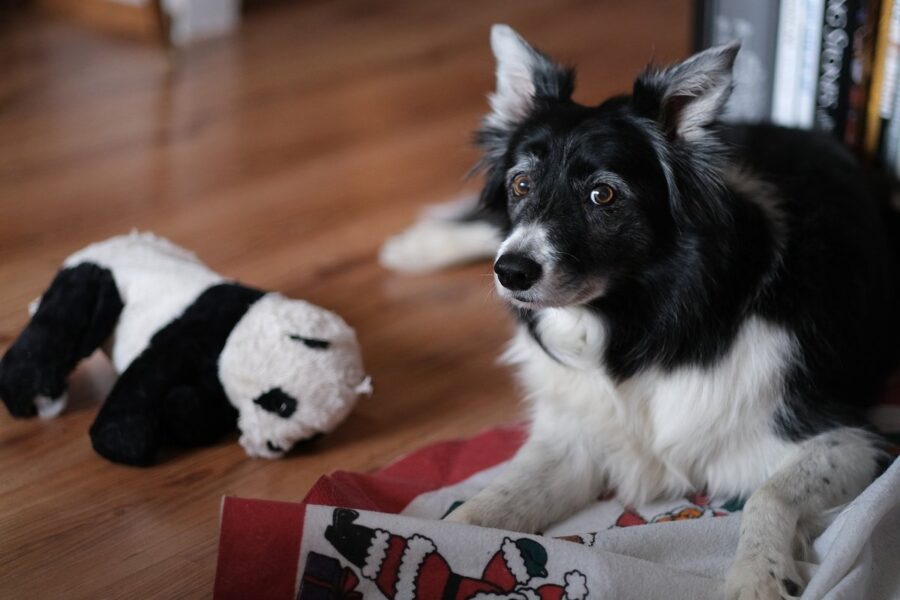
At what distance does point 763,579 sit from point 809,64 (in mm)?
1752

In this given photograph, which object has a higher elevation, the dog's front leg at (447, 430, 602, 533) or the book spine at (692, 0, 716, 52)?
the book spine at (692, 0, 716, 52)

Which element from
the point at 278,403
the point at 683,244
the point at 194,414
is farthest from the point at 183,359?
the point at 683,244

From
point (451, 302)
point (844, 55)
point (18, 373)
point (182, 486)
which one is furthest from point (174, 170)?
point (844, 55)

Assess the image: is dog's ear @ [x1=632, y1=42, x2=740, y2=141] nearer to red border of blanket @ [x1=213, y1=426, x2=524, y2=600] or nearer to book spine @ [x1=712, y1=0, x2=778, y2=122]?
red border of blanket @ [x1=213, y1=426, x2=524, y2=600]

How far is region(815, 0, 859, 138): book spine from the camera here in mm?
2857

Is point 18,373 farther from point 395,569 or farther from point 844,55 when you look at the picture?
point 844,55

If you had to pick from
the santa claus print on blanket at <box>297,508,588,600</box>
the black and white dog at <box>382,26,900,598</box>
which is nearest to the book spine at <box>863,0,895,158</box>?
the black and white dog at <box>382,26,900,598</box>

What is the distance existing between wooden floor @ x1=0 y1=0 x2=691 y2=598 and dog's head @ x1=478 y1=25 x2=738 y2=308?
511 millimetres

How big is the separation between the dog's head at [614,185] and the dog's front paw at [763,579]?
53cm

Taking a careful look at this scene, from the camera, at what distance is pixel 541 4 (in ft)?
16.8

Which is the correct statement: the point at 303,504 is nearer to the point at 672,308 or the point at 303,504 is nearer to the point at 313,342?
the point at 313,342

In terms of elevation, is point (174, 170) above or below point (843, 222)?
below

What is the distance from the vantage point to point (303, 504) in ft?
5.81

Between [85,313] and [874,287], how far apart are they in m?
1.65
